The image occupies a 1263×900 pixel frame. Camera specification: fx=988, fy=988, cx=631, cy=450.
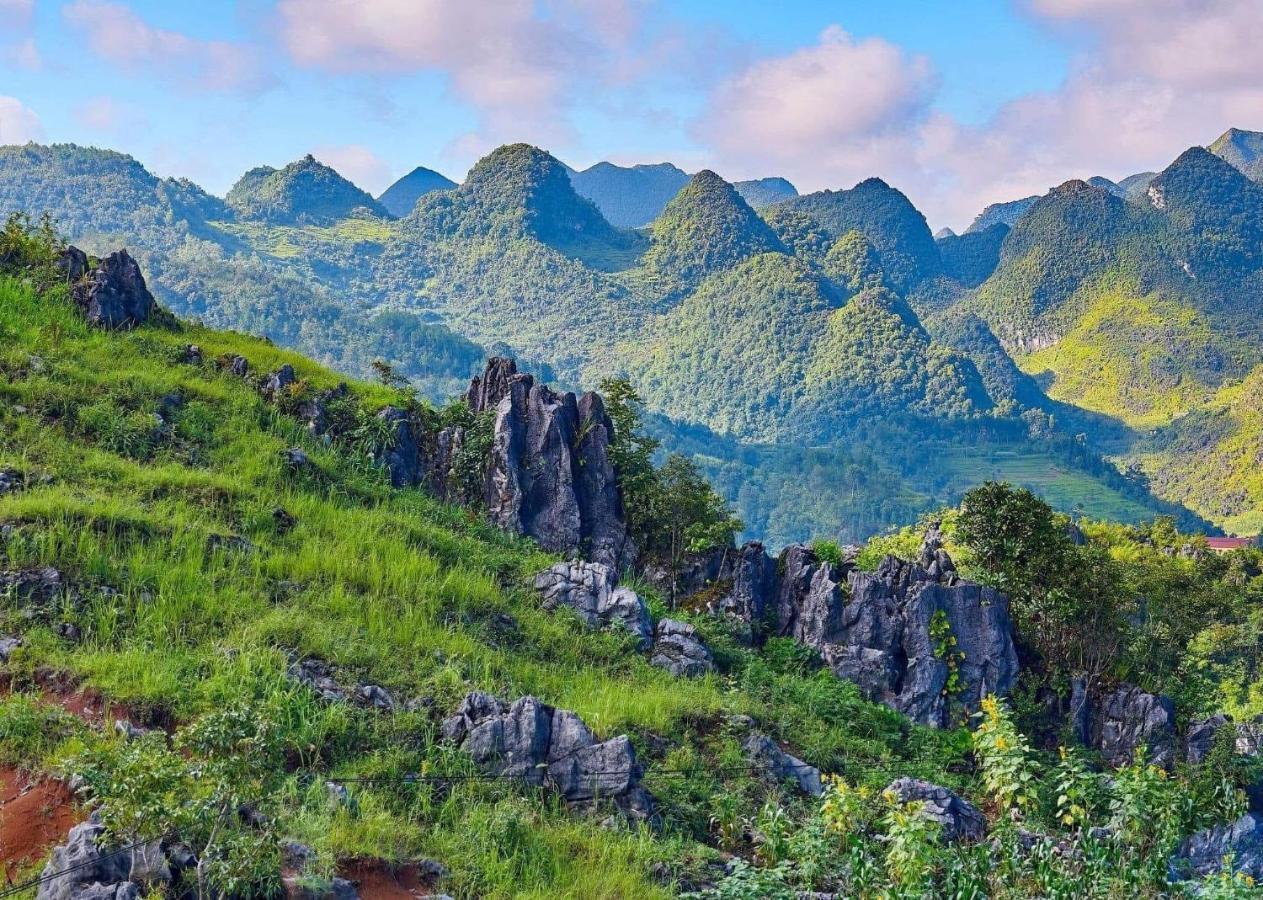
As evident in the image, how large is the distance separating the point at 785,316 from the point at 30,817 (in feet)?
398

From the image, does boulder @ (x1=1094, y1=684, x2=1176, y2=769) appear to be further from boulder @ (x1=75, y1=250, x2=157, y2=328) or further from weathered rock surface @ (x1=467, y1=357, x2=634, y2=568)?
boulder @ (x1=75, y1=250, x2=157, y2=328)

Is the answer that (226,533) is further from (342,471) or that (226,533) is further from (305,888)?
(305,888)

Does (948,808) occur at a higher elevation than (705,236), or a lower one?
lower

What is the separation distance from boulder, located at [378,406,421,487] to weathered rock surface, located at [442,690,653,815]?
6917mm

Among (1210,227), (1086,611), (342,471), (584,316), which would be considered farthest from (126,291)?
(1210,227)

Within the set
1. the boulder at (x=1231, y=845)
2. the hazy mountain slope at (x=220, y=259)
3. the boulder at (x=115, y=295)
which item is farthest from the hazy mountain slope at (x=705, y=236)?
the boulder at (x=1231, y=845)

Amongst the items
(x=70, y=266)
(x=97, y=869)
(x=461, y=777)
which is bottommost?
(x=461, y=777)

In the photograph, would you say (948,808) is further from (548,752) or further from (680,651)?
(680,651)

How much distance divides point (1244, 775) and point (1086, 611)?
2.92m

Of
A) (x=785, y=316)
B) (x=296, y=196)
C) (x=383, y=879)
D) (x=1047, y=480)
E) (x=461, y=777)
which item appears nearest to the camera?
(x=383, y=879)

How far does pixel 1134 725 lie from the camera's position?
46.5 feet

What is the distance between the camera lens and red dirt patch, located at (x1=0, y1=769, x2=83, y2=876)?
523 cm

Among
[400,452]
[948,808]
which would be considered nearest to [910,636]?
[948,808]

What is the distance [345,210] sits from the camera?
545 ft
